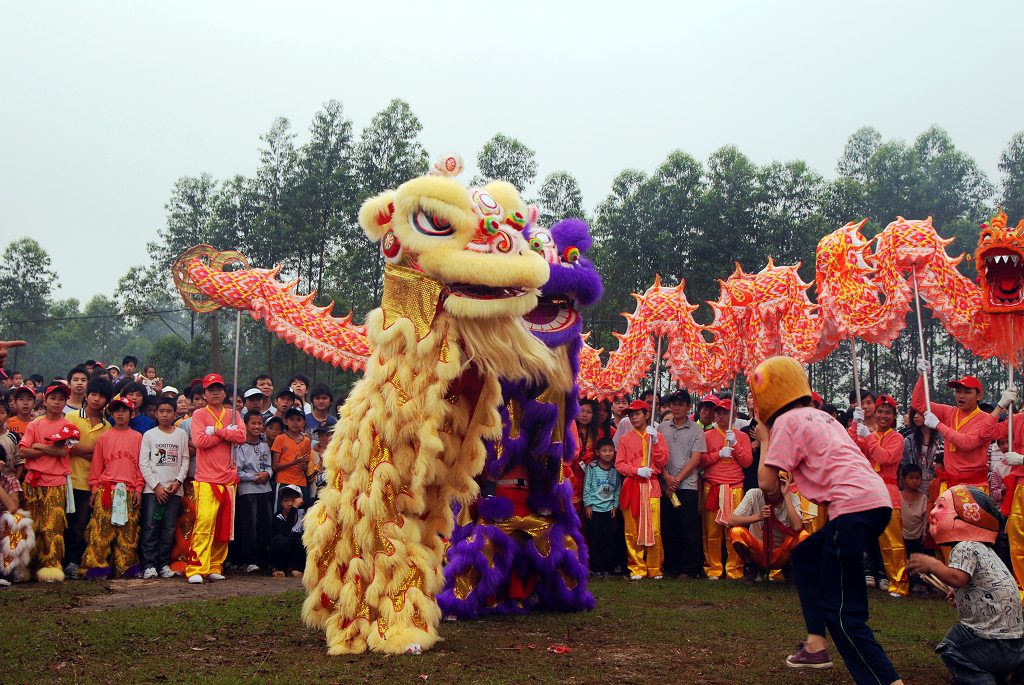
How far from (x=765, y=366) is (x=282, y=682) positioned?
106 inches

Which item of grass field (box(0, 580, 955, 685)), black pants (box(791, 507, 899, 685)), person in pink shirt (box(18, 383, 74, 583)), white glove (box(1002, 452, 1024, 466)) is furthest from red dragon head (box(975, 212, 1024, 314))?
person in pink shirt (box(18, 383, 74, 583))

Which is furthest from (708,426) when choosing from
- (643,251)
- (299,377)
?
(643,251)

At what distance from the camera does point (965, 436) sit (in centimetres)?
707

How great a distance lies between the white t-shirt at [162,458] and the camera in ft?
25.5

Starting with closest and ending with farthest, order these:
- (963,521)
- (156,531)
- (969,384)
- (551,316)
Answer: (963,521)
(551,316)
(969,384)
(156,531)

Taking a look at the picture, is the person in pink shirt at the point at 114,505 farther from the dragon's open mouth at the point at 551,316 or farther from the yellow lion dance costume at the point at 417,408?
the dragon's open mouth at the point at 551,316

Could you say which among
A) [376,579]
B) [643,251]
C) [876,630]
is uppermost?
[643,251]

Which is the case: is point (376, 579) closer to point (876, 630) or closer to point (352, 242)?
point (876, 630)

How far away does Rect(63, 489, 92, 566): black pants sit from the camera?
7.86 metres

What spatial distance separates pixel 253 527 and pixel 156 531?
0.84m

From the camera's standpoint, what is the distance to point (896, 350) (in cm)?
2242

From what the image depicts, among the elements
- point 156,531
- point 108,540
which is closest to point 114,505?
point 108,540

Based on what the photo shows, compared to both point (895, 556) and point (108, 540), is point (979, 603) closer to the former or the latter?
point (895, 556)

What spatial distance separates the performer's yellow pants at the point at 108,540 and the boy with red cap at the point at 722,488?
522cm
